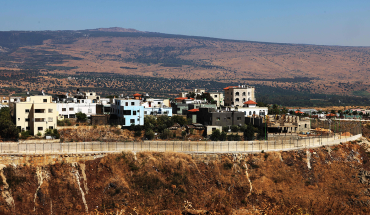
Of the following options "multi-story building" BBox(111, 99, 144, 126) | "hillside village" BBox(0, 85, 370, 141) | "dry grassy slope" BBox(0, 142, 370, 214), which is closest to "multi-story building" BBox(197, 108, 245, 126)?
"hillside village" BBox(0, 85, 370, 141)

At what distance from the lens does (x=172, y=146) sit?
194 feet

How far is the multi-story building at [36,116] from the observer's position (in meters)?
65.8

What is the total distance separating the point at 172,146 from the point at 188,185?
6.08 meters

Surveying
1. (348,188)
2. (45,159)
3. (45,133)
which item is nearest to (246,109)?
(348,188)

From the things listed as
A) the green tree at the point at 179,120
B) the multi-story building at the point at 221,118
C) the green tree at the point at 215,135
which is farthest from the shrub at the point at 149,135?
the multi-story building at the point at 221,118

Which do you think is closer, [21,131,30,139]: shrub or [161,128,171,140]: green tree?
[21,131,30,139]: shrub

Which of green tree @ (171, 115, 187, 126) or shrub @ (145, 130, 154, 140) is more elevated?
green tree @ (171, 115, 187, 126)

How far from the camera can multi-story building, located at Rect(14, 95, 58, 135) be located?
6581 cm

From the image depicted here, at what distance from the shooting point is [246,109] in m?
85.1

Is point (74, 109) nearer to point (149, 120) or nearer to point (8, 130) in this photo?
point (149, 120)

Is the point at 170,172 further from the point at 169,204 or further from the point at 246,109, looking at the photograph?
the point at 246,109

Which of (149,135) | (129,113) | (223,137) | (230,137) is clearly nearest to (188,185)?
(223,137)

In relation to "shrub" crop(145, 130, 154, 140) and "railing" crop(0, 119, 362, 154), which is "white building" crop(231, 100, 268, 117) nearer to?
"railing" crop(0, 119, 362, 154)

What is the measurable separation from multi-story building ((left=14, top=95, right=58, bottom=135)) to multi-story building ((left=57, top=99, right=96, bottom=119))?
32.7 feet
